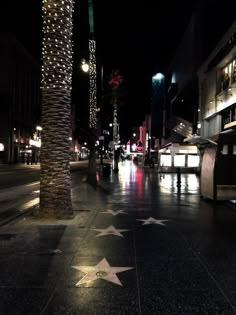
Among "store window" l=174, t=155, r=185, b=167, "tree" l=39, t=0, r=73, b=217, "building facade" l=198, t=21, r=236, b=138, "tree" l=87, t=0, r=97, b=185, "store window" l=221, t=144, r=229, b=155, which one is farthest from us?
"store window" l=174, t=155, r=185, b=167

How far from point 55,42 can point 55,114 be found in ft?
6.13

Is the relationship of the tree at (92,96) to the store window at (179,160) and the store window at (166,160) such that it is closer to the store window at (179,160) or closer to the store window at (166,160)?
the store window at (166,160)

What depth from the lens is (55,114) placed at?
10016 millimetres

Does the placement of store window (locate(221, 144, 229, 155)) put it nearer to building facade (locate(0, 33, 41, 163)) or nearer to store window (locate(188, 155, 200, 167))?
store window (locate(188, 155, 200, 167))

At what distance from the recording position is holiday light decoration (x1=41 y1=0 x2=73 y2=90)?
1001 centimetres

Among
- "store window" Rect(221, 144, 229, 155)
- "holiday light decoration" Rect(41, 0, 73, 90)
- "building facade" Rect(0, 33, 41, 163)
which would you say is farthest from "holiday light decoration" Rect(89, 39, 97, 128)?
"building facade" Rect(0, 33, 41, 163)

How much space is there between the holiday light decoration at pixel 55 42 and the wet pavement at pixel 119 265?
3.67 m

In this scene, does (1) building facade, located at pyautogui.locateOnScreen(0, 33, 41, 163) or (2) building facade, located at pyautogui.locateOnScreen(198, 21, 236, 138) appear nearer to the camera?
(2) building facade, located at pyautogui.locateOnScreen(198, 21, 236, 138)

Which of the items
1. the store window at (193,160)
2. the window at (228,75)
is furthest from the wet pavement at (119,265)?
the store window at (193,160)

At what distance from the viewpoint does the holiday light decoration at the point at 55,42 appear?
32.8 ft

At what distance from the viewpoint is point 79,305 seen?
4367 millimetres

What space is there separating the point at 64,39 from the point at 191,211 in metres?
6.18

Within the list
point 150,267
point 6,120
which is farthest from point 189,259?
point 6,120

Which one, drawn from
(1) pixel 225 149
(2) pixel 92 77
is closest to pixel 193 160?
(2) pixel 92 77
